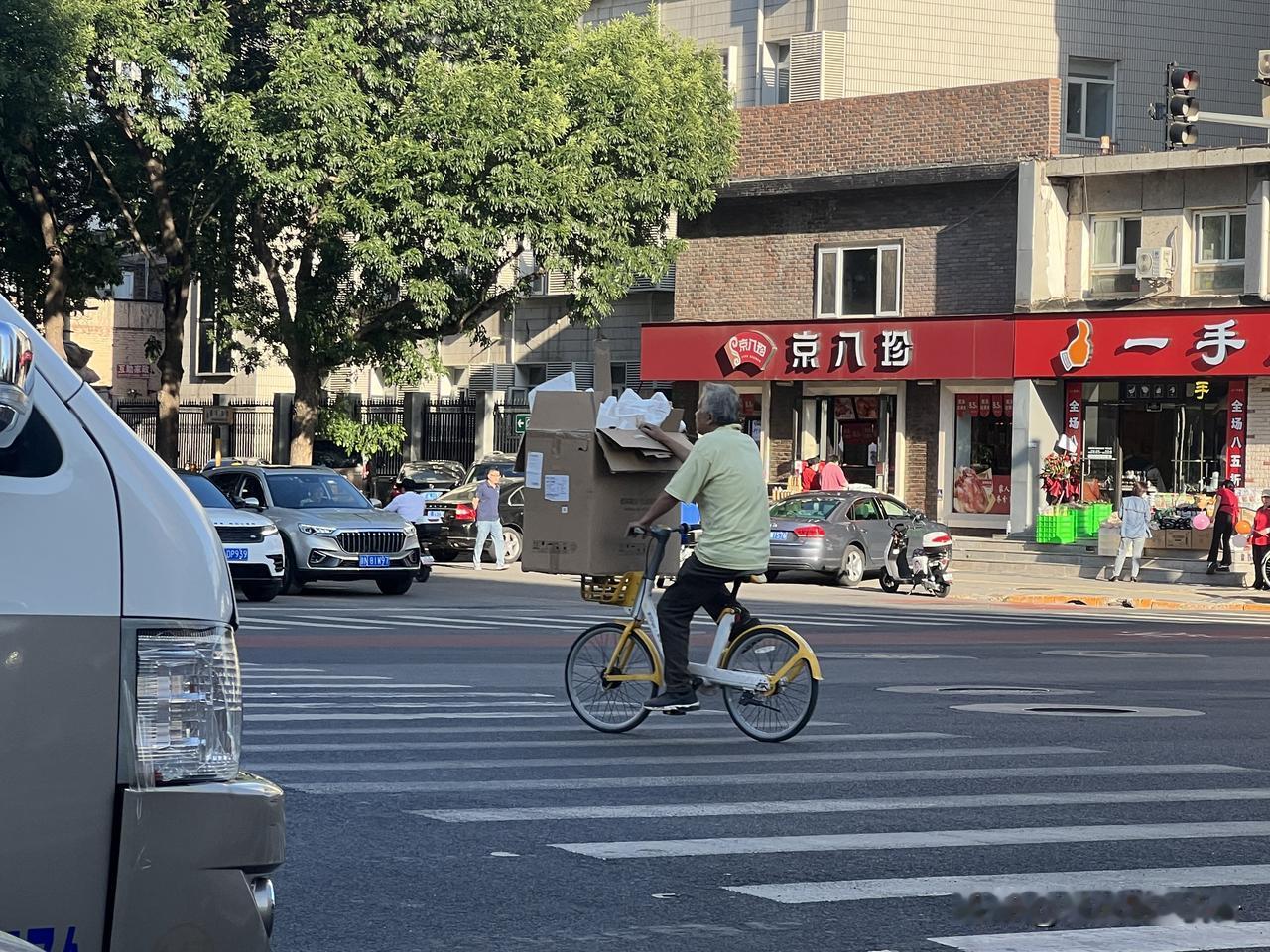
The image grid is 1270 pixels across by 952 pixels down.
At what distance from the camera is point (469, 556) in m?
36.1

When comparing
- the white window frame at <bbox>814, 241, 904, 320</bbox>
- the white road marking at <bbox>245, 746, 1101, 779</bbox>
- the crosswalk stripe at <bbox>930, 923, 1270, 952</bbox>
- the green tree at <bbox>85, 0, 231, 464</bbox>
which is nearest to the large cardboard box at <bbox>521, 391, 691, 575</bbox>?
the white road marking at <bbox>245, 746, 1101, 779</bbox>

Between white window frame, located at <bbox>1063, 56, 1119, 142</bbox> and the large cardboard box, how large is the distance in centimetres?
3218

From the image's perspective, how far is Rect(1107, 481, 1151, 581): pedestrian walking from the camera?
3189 cm

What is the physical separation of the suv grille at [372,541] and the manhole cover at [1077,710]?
43.0 feet

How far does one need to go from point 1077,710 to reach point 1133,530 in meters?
19.7

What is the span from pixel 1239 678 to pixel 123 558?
14211 millimetres

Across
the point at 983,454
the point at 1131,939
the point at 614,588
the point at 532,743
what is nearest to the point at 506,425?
the point at 983,454

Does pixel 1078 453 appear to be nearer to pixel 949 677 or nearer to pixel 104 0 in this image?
pixel 104 0

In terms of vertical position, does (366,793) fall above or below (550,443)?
below

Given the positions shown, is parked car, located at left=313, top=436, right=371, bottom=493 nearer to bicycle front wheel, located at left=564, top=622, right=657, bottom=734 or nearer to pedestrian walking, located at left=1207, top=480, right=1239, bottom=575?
pedestrian walking, located at left=1207, top=480, right=1239, bottom=575

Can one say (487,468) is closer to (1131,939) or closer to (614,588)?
(614,588)

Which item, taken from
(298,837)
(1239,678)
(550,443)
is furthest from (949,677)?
(298,837)

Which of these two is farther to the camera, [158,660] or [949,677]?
[949,677]

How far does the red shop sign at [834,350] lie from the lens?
3634 cm
